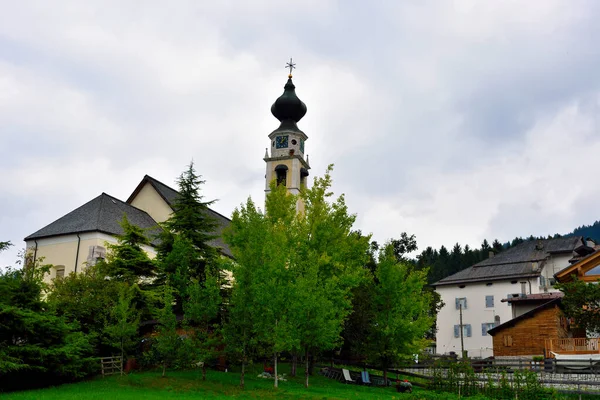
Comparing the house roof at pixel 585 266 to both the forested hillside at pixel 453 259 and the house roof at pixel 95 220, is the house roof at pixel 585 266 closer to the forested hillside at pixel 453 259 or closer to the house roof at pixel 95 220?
the house roof at pixel 95 220

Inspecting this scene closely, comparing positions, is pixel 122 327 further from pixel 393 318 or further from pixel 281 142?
pixel 281 142

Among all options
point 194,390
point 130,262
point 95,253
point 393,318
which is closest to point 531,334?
point 393,318

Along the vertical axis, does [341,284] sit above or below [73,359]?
above

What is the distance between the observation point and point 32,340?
864 inches

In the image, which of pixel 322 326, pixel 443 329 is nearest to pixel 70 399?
pixel 322 326

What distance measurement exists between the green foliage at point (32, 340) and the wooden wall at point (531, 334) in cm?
2593

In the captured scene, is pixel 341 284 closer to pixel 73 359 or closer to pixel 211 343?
pixel 211 343

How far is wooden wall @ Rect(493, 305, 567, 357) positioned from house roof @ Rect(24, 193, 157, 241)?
23.8 meters

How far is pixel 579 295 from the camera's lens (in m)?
31.3

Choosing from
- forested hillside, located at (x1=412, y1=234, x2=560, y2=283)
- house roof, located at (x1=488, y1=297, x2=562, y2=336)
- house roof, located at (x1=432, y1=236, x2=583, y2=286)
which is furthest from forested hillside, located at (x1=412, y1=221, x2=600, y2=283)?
house roof, located at (x1=488, y1=297, x2=562, y2=336)

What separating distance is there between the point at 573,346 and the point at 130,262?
25102 millimetres

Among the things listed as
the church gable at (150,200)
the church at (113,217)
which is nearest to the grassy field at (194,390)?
the church at (113,217)

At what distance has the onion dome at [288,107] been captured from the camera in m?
63.7

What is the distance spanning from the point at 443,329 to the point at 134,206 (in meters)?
32.6
